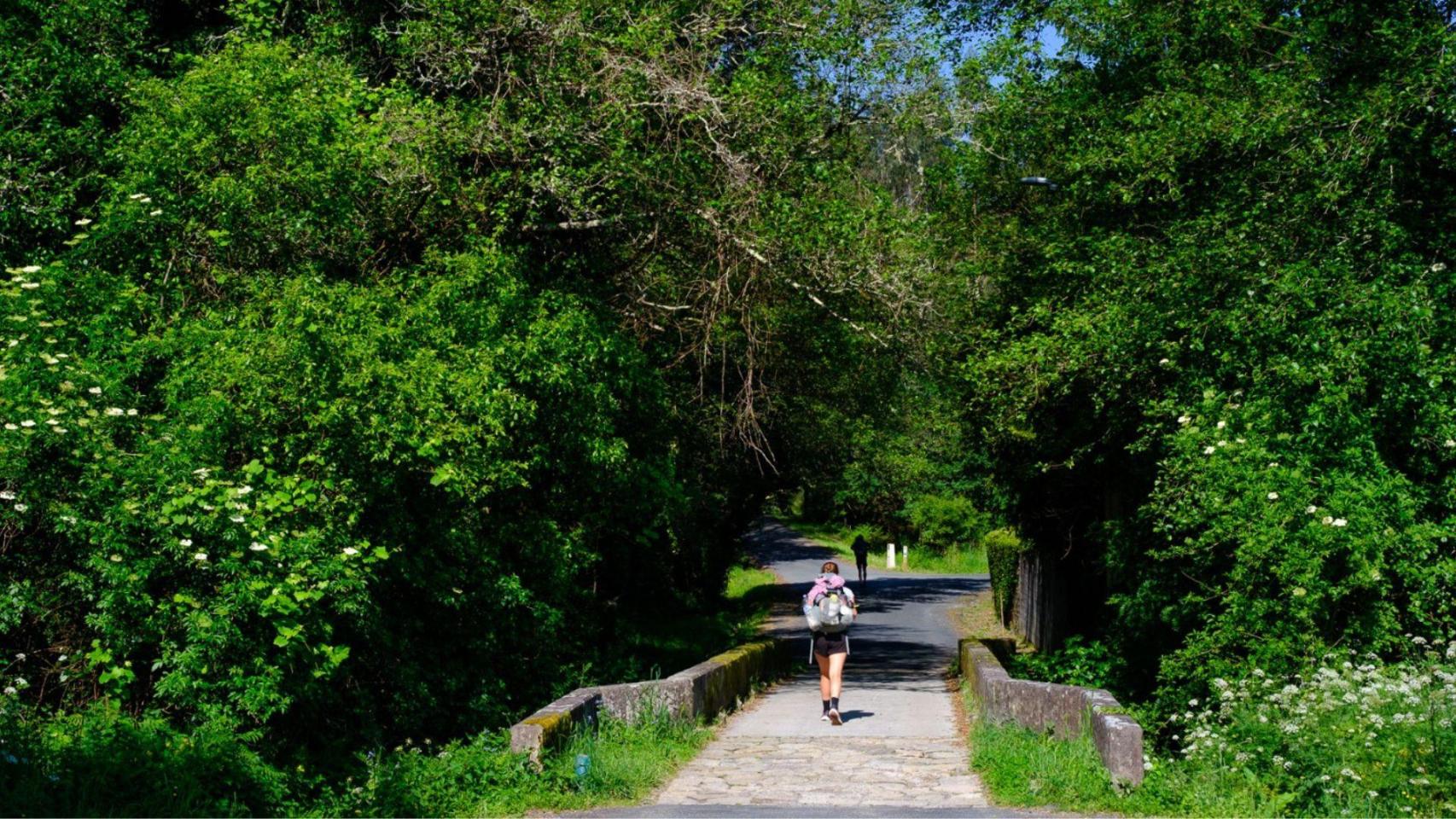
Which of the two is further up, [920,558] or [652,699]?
[652,699]

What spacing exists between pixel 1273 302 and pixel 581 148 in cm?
747

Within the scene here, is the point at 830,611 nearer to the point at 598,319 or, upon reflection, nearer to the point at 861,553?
the point at 598,319

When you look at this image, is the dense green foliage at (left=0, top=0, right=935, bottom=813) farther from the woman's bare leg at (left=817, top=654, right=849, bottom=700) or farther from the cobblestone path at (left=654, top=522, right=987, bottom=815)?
the woman's bare leg at (left=817, top=654, right=849, bottom=700)

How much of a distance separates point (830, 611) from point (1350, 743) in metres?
5.96

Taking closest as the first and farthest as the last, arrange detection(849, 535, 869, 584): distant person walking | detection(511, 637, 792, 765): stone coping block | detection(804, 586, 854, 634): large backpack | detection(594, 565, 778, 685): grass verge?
detection(511, 637, 792, 765): stone coping block < detection(804, 586, 854, 634): large backpack < detection(594, 565, 778, 685): grass verge < detection(849, 535, 869, 584): distant person walking

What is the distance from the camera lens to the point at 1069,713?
10.5 meters

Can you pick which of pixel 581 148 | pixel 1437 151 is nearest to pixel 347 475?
pixel 581 148

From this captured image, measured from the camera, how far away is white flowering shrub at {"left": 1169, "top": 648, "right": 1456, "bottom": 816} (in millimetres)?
8008

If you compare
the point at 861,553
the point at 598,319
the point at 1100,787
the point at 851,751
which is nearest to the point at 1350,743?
the point at 1100,787

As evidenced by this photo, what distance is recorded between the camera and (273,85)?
531 inches

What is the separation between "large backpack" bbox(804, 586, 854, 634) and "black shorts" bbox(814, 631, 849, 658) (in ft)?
0.22

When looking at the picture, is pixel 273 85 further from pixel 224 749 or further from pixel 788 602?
pixel 788 602

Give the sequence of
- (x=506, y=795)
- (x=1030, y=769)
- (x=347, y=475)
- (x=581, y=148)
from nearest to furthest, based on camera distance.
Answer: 1. (x=506, y=795)
2. (x=1030, y=769)
3. (x=347, y=475)
4. (x=581, y=148)

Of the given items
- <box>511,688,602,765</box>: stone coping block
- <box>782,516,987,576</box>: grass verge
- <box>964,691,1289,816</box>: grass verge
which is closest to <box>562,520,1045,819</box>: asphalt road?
<box>964,691,1289,816</box>: grass verge
